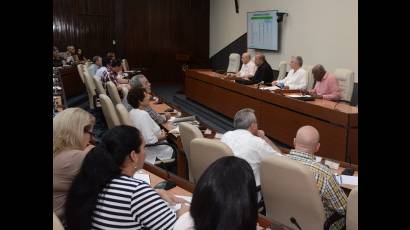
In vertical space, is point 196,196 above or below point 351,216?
above

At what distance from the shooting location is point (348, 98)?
21.0 ft

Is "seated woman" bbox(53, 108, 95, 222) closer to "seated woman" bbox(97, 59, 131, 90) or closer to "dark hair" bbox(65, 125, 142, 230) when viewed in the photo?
"dark hair" bbox(65, 125, 142, 230)

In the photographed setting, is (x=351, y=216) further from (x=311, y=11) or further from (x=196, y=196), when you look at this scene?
(x=311, y=11)

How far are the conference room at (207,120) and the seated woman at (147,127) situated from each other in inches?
0.5

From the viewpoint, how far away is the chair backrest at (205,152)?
305 centimetres

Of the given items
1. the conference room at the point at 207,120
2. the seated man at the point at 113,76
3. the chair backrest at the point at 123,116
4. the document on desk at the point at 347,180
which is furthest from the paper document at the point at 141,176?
the seated man at the point at 113,76

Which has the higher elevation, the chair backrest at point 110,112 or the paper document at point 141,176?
the chair backrest at point 110,112

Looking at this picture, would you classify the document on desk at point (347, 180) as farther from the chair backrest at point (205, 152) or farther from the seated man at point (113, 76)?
the seated man at point (113, 76)

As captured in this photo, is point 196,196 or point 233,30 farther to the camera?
point 233,30

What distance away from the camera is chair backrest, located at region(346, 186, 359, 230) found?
2332mm
